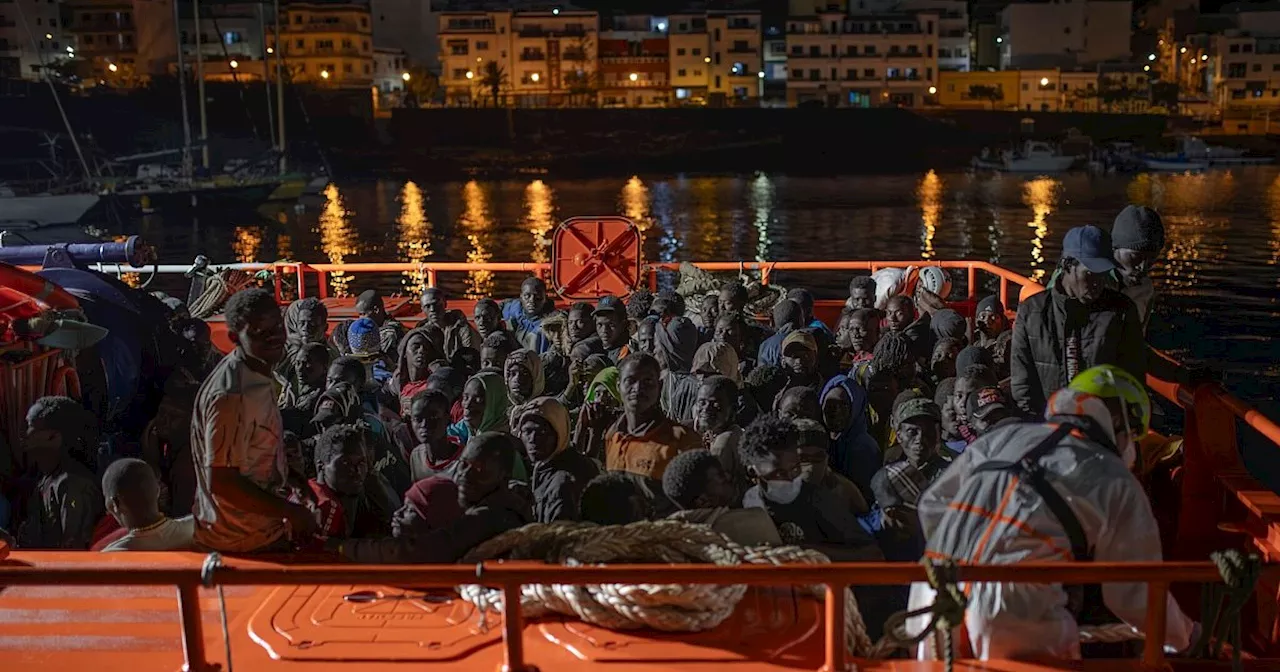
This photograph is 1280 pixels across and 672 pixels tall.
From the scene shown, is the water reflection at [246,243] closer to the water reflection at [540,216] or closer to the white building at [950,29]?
the water reflection at [540,216]

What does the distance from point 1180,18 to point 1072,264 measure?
137 m

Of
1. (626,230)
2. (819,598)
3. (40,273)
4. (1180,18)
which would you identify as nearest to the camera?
(819,598)

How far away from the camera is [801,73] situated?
10119 centimetres

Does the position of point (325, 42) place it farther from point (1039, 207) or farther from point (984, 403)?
point (984, 403)

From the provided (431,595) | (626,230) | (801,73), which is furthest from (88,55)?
(431,595)

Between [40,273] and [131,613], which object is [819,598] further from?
[40,273]

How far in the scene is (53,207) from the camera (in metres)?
51.9

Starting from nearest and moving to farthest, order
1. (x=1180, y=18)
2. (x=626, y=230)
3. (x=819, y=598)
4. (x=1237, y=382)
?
(x=819, y=598) → (x=626, y=230) → (x=1237, y=382) → (x=1180, y=18)

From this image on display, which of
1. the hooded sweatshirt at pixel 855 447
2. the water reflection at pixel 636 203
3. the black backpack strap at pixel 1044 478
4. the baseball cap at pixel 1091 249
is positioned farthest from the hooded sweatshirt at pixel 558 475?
the water reflection at pixel 636 203

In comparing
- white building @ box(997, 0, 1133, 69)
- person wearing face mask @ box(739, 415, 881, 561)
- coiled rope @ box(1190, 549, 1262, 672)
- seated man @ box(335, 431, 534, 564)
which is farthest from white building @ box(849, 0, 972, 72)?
coiled rope @ box(1190, 549, 1262, 672)

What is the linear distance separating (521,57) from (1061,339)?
345 ft

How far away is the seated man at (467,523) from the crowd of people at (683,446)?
0.01 m

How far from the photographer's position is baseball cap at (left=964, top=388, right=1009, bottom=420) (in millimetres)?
5832

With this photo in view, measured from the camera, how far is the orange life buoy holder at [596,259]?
1191cm
